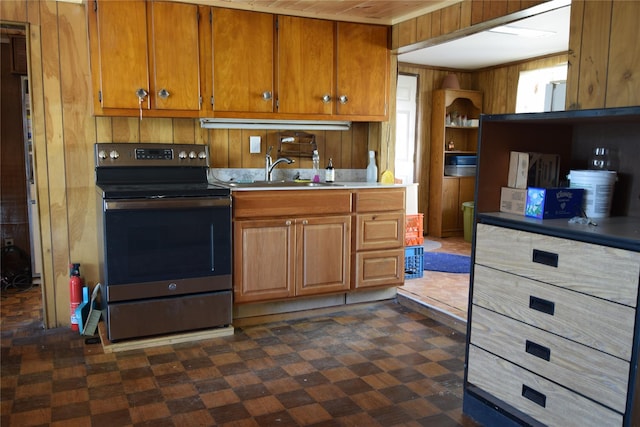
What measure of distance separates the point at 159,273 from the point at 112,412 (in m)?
0.91

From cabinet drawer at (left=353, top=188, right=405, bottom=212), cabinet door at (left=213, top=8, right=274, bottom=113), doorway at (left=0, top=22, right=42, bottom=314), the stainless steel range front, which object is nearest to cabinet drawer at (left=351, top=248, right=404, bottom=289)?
cabinet drawer at (left=353, top=188, right=405, bottom=212)

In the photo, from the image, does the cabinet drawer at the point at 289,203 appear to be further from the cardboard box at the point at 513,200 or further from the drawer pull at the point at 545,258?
the drawer pull at the point at 545,258

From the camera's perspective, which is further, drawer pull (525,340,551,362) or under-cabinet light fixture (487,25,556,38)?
under-cabinet light fixture (487,25,556,38)

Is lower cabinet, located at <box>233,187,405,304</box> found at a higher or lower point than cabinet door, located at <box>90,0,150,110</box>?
lower

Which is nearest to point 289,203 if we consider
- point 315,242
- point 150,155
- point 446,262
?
point 315,242

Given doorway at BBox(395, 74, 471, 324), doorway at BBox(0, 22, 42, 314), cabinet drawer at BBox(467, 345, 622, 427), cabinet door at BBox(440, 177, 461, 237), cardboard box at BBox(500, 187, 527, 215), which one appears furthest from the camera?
cabinet door at BBox(440, 177, 461, 237)

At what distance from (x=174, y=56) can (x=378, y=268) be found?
1954 millimetres

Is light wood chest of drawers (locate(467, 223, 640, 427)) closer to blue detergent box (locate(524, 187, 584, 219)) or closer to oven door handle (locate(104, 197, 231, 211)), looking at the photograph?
blue detergent box (locate(524, 187, 584, 219))

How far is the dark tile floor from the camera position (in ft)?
7.47

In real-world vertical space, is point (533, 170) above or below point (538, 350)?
above

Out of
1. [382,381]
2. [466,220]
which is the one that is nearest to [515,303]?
[382,381]

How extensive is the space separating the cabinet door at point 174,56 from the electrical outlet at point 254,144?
0.56 m

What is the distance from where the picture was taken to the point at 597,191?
2072mm

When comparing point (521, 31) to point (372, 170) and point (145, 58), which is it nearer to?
point (372, 170)
